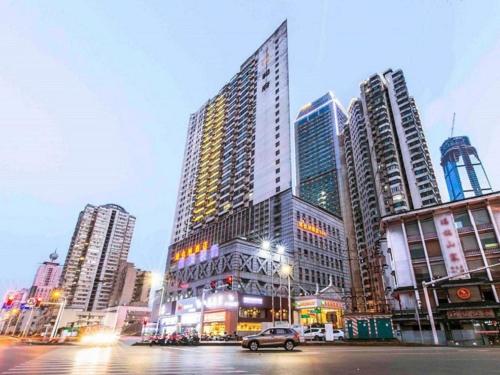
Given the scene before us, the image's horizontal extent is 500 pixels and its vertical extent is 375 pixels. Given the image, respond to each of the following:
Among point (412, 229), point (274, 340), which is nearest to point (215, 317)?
point (412, 229)

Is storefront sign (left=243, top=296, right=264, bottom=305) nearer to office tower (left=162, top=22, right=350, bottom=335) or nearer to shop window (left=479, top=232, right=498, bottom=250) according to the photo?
office tower (left=162, top=22, right=350, bottom=335)

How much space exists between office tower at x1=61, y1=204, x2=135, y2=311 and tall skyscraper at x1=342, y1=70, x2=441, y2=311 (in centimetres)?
11829

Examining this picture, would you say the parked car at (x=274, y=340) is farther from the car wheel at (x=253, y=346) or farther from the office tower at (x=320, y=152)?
the office tower at (x=320, y=152)

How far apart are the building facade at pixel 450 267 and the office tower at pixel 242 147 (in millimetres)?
38163

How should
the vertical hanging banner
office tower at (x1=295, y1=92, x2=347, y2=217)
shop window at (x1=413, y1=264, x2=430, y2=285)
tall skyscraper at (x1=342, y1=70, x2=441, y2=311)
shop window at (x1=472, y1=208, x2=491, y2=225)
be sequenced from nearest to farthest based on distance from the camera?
the vertical hanging banner → shop window at (x1=472, y1=208, x2=491, y2=225) → shop window at (x1=413, y1=264, x2=430, y2=285) → tall skyscraper at (x1=342, y1=70, x2=441, y2=311) → office tower at (x1=295, y1=92, x2=347, y2=217)

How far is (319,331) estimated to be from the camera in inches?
1394

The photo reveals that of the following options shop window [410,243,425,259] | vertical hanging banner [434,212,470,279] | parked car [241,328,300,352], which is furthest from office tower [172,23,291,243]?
parked car [241,328,300,352]

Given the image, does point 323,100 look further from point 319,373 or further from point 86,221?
point 319,373

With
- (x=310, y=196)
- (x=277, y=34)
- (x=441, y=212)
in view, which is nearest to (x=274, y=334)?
(x=441, y=212)

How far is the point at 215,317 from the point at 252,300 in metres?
7.56

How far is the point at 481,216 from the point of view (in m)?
36.6

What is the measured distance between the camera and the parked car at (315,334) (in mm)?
34312

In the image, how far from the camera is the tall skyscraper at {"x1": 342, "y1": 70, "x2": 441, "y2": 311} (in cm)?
8150

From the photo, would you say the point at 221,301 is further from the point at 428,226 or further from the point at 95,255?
the point at 95,255
